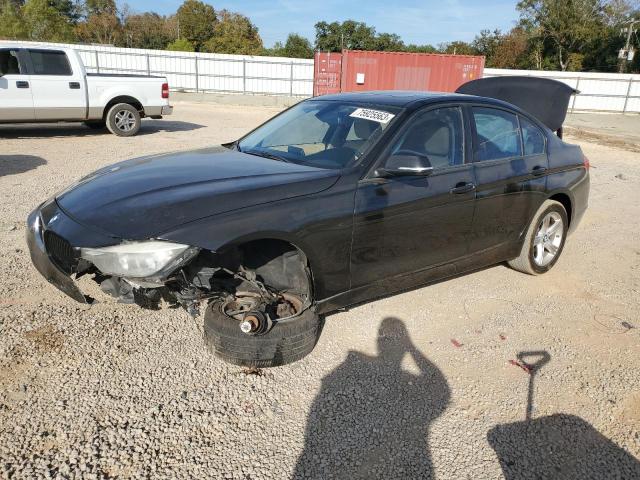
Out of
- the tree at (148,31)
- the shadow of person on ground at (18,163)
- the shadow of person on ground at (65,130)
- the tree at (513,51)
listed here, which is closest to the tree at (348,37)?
the tree at (513,51)

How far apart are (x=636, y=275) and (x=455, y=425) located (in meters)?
3.37

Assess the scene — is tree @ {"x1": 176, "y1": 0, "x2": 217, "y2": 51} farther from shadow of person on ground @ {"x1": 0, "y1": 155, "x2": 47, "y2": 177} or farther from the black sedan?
the black sedan

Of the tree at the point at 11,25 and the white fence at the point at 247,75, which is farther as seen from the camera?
the tree at the point at 11,25

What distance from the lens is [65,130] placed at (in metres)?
12.8

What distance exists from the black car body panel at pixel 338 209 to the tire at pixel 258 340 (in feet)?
0.70

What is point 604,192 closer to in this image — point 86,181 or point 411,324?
point 411,324

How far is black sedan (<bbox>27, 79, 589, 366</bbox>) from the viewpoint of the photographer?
273 centimetres

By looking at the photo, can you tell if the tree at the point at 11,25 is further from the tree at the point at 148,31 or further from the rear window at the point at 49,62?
the rear window at the point at 49,62

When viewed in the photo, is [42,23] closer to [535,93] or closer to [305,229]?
[535,93]

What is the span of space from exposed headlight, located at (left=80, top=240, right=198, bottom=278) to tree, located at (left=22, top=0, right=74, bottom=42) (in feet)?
179

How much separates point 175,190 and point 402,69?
2243 cm

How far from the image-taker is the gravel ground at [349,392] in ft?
7.98

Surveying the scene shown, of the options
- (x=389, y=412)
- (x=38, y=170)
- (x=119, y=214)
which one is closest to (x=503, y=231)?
(x=389, y=412)

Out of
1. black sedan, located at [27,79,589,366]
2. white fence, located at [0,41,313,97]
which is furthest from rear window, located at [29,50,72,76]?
white fence, located at [0,41,313,97]
